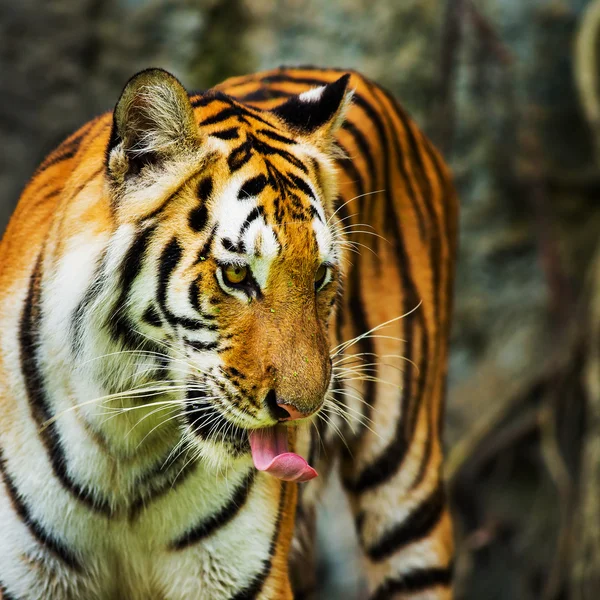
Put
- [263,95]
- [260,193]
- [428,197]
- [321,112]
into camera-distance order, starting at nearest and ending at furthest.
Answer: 1. [260,193]
2. [321,112]
3. [263,95]
4. [428,197]

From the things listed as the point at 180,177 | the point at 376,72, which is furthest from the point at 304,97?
the point at 376,72

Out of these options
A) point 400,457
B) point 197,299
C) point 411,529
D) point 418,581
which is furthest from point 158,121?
point 418,581

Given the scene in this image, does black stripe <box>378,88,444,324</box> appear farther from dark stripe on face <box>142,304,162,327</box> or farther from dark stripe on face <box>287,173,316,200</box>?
dark stripe on face <box>142,304,162,327</box>

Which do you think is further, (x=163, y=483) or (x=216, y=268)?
(x=163, y=483)

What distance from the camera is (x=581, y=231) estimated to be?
5.85 metres

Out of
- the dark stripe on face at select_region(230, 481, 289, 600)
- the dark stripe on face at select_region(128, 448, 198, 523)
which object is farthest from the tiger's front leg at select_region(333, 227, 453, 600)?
the dark stripe on face at select_region(128, 448, 198, 523)

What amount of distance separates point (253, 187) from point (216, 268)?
224mm

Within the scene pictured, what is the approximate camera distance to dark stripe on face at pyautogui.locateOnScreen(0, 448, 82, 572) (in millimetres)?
2309

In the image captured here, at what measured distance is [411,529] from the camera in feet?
11.0

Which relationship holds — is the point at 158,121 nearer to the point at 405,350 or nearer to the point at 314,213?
the point at 314,213

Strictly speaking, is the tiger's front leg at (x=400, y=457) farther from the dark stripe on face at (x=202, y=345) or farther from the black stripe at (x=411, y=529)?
the dark stripe on face at (x=202, y=345)

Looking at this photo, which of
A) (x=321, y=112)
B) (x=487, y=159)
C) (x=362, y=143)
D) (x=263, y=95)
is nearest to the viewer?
(x=321, y=112)

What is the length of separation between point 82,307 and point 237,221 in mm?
403

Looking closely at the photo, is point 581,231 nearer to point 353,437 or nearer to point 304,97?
point 353,437
